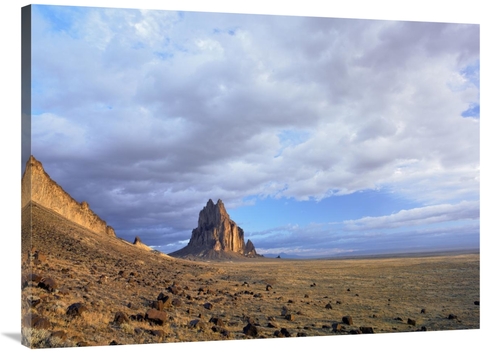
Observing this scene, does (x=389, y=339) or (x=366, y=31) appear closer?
(x=389, y=339)

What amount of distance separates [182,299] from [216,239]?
2728cm

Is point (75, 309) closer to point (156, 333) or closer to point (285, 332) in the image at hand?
point (156, 333)

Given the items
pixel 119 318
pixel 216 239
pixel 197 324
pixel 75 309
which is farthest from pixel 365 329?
pixel 216 239

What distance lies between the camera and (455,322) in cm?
2706

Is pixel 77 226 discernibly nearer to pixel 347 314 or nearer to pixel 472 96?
pixel 347 314

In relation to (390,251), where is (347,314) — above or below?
below

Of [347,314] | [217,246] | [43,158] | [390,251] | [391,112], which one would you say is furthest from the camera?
[217,246]

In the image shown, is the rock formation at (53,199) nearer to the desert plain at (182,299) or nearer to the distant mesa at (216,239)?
the desert plain at (182,299)

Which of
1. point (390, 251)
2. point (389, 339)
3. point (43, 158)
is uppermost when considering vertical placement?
point (43, 158)

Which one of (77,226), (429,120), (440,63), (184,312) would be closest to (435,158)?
(429,120)

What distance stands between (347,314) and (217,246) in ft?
105

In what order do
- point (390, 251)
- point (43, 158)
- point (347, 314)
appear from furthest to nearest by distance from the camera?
point (390, 251) → point (347, 314) → point (43, 158)

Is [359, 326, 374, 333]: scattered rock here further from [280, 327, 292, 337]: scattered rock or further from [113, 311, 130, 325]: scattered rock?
[113, 311, 130, 325]: scattered rock

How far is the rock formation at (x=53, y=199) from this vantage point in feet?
71.0
